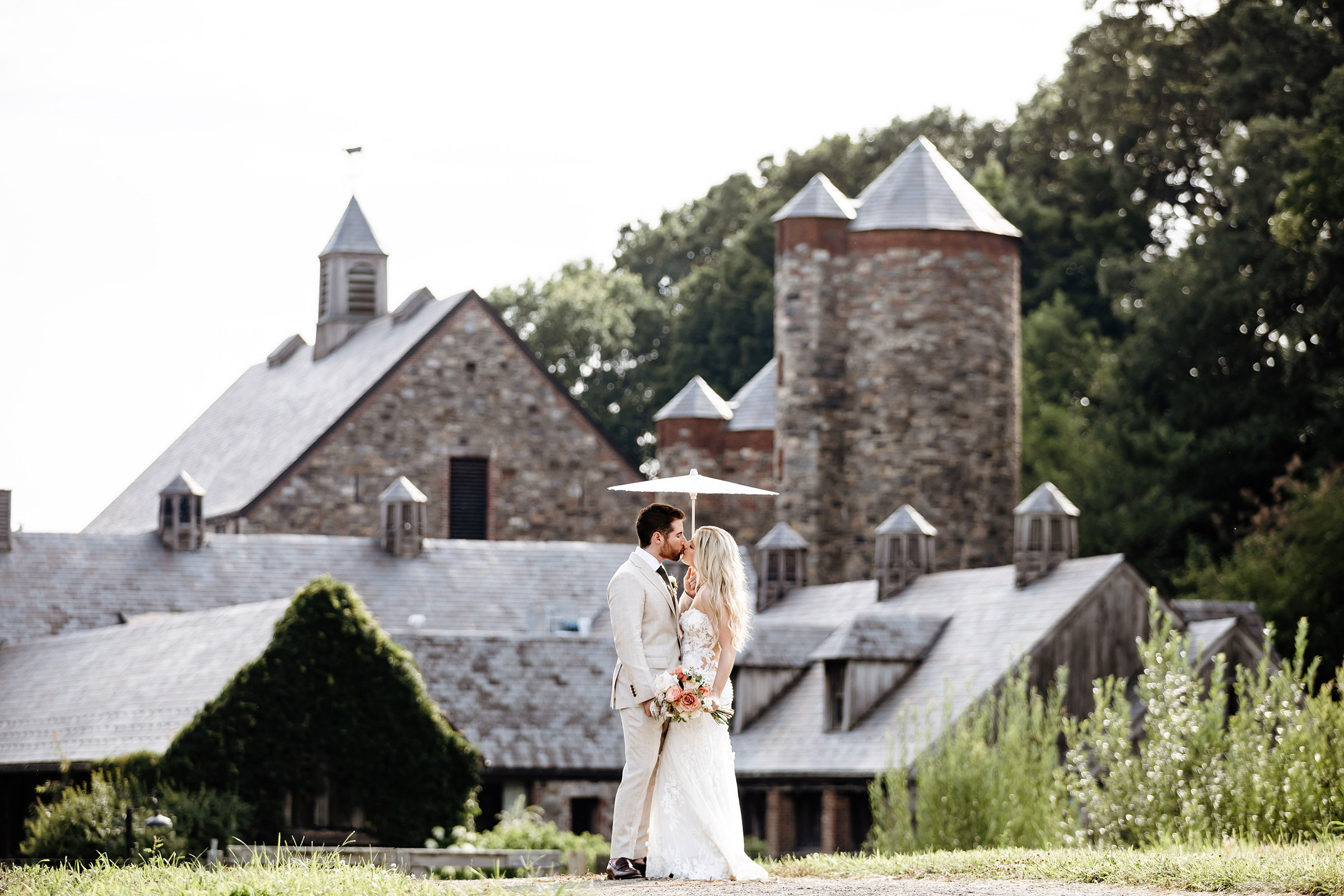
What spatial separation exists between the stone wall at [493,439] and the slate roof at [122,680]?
31.5ft

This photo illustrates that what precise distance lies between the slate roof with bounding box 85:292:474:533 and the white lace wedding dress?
1360 inches

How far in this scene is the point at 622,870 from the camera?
13.3 metres

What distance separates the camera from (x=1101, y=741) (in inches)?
719

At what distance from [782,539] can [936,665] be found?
20.0 ft

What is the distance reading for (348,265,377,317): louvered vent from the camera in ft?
187

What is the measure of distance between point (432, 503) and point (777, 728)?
13458mm

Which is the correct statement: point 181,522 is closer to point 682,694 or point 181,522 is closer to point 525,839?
point 525,839

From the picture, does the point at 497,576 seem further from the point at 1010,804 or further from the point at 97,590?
the point at 1010,804

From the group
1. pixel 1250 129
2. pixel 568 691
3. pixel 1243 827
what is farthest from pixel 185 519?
pixel 1243 827

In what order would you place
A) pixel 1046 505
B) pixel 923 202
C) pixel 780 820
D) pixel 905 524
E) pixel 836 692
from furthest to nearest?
pixel 923 202 < pixel 905 524 < pixel 1046 505 < pixel 836 692 < pixel 780 820

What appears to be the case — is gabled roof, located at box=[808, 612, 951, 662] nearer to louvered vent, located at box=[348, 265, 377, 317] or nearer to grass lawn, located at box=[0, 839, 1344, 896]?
grass lawn, located at box=[0, 839, 1344, 896]

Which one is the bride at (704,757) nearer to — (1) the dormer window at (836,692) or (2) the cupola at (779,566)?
(1) the dormer window at (836,692)

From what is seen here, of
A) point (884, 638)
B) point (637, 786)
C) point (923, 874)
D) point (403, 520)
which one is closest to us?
point (637, 786)

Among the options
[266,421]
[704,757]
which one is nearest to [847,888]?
[704,757]
